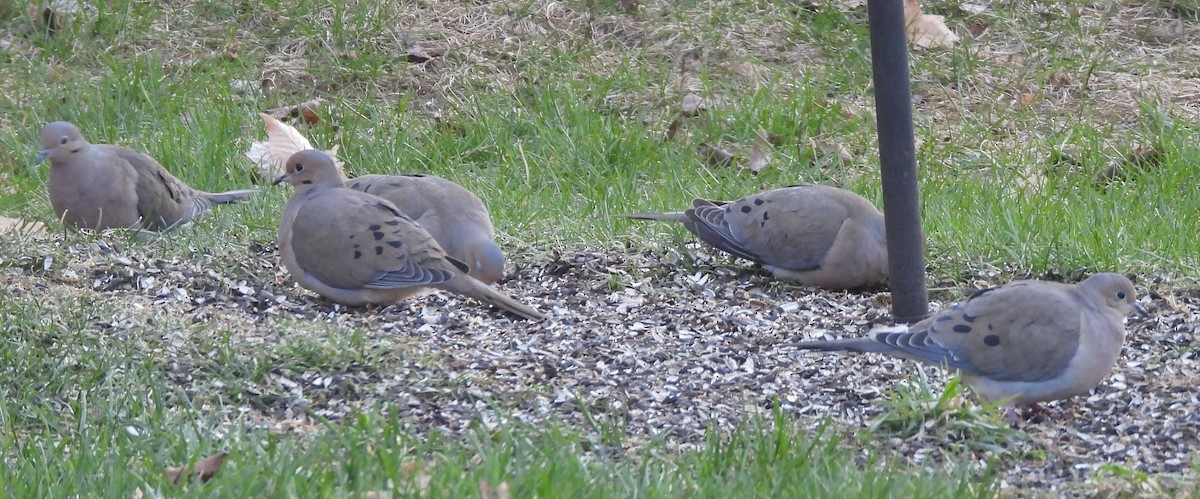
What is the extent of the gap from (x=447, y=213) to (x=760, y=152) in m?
A: 2.39

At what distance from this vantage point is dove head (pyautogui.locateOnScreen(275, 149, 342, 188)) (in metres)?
5.50

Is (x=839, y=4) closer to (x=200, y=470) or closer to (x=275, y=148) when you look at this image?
(x=275, y=148)

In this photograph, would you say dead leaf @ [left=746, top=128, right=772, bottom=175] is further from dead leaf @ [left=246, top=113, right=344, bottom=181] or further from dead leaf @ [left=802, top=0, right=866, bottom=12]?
dead leaf @ [left=246, top=113, right=344, bottom=181]

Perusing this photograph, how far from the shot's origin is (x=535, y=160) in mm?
7312

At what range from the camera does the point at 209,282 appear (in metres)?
5.21

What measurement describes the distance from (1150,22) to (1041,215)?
4124 mm

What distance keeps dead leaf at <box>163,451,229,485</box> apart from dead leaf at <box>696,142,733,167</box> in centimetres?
444

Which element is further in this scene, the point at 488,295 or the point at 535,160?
the point at 535,160

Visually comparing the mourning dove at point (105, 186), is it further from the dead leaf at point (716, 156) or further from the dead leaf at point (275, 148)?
the dead leaf at point (716, 156)

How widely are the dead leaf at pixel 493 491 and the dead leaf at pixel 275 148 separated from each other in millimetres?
4319

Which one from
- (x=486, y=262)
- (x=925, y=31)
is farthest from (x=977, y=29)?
(x=486, y=262)

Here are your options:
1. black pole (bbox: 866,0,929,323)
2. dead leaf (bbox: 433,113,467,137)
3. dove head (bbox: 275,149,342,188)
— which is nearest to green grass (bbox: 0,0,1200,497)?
dead leaf (bbox: 433,113,467,137)

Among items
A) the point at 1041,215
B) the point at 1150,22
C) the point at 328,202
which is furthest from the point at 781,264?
the point at 1150,22

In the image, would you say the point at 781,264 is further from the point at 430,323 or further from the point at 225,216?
the point at 225,216
